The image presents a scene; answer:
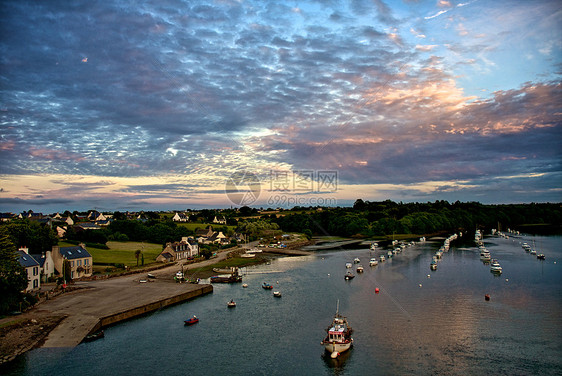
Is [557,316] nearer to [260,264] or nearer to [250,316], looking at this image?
[250,316]

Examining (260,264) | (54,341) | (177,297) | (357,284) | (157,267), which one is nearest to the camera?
(54,341)

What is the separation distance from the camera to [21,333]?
121 feet

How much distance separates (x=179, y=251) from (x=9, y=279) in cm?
4996

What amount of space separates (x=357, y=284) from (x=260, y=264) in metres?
32.9

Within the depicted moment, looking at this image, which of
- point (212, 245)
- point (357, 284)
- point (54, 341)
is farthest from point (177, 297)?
point (212, 245)

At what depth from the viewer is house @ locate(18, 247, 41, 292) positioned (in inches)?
1938

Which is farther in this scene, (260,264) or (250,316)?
(260,264)

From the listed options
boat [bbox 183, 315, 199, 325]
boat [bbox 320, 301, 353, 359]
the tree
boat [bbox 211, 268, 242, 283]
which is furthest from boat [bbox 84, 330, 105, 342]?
boat [bbox 211, 268, 242, 283]

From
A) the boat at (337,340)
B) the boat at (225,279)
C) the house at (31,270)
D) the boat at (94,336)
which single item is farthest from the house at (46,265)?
the boat at (337,340)

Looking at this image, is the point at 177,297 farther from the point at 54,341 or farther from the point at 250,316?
the point at 54,341

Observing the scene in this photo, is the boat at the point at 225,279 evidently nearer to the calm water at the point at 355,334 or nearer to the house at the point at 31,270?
the calm water at the point at 355,334

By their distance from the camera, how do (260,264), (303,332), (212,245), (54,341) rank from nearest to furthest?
(54,341), (303,332), (260,264), (212,245)

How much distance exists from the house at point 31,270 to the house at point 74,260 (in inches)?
270

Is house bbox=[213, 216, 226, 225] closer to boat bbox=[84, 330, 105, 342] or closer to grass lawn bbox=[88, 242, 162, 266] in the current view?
grass lawn bbox=[88, 242, 162, 266]
